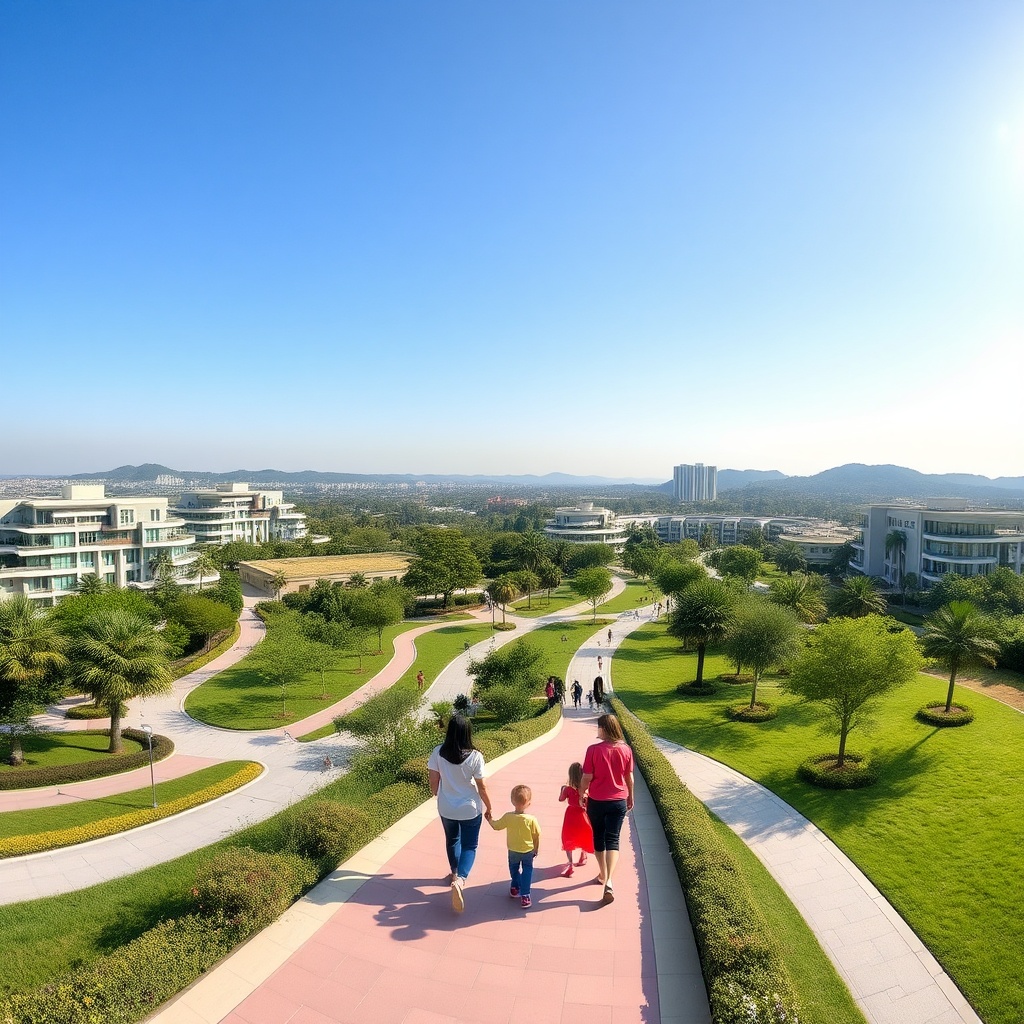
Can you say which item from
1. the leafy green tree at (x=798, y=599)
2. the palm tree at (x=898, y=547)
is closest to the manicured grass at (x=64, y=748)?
the leafy green tree at (x=798, y=599)

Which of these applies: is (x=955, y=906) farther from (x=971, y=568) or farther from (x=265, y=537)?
(x=265, y=537)

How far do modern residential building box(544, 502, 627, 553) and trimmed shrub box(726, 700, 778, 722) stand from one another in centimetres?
6953

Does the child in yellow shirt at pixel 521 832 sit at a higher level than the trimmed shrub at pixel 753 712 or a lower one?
higher

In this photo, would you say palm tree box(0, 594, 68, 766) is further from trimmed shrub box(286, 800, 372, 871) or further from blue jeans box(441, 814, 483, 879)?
blue jeans box(441, 814, 483, 879)

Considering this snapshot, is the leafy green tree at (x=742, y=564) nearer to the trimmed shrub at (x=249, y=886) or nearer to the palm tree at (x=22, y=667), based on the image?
the palm tree at (x=22, y=667)

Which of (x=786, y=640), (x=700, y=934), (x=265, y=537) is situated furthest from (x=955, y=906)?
(x=265, y=537)

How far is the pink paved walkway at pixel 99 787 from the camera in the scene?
17.5m

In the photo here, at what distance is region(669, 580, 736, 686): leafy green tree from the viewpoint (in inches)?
1039

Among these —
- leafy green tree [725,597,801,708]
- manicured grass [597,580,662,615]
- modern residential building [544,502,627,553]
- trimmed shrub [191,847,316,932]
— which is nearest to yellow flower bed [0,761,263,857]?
trimmed shrub [191,847,316,932]

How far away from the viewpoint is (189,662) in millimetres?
33125

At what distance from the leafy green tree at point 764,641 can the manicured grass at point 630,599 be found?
24.5m

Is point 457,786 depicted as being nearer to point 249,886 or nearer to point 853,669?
point 249,886

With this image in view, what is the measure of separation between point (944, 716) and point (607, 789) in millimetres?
20395

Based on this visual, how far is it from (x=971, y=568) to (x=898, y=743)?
41.4 metres
